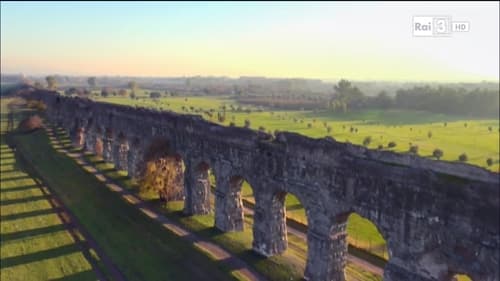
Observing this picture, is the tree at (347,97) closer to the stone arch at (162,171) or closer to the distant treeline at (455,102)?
the distant treeline at (455,102)

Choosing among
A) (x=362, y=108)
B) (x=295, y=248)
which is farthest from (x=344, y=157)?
(x=362, y=108)

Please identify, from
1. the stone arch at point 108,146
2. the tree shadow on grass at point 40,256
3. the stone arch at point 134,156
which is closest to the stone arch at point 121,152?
the stone arch at point 134,156

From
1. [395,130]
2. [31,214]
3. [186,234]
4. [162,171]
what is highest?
[162,171]

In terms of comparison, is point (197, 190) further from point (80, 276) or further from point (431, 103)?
point (431, 103)

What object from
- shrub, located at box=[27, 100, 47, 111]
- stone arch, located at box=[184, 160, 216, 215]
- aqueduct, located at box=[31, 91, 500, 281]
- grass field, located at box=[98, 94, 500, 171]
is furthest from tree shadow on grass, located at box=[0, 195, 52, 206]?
shrub, located at box=[27, 100, 47, 111]

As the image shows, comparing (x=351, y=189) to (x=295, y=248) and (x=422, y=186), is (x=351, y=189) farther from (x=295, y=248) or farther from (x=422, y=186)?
(x=295, y=248)

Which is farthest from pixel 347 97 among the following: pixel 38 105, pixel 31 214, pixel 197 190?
pixel 31 214
